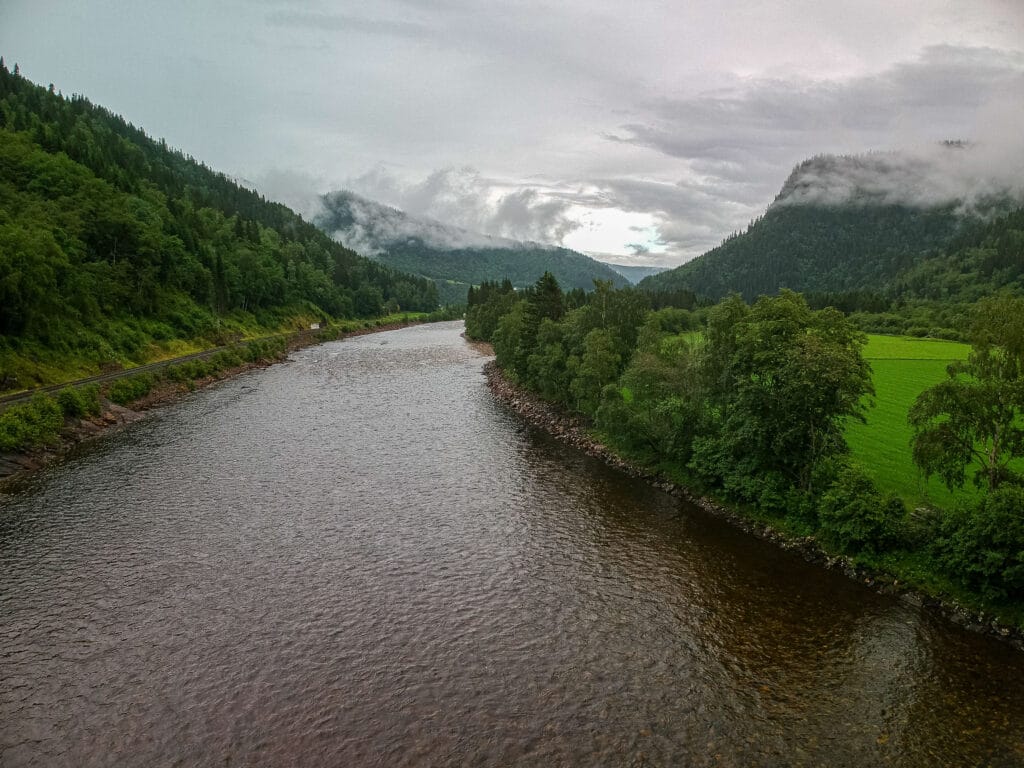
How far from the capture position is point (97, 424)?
2162 inches

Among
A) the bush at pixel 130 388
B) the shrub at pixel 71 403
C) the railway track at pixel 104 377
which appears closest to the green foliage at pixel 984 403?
the shrub at pixel 71 403

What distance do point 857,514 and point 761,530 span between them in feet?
21.0

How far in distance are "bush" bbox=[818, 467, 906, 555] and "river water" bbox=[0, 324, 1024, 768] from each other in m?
2.34

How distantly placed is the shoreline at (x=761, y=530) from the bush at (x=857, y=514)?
1066mm

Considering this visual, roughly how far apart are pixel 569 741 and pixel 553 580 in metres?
11.1

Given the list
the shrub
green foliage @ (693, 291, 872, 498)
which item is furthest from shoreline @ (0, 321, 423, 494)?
green foliage @ (693, 291, 872, 498)

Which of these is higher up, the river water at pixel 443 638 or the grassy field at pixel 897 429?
the grassy field at pixel 897 429

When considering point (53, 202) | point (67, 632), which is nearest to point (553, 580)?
point (67, 632)

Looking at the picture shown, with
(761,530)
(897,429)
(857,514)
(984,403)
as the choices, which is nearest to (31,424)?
(761,530)

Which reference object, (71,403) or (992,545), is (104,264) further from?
(992,545)

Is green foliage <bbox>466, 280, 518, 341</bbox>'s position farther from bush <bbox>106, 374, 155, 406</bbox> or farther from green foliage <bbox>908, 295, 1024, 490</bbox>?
green foliage <bbox>908, 295, 1024, 490</bbox>

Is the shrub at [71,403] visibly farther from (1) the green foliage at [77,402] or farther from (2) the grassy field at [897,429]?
(2) the grassy field at [897,429]

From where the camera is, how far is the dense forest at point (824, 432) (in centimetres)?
2623

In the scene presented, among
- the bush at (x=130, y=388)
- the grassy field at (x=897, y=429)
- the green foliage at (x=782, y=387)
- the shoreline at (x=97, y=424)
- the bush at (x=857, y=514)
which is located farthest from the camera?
the bush at (x=130, y=388)
